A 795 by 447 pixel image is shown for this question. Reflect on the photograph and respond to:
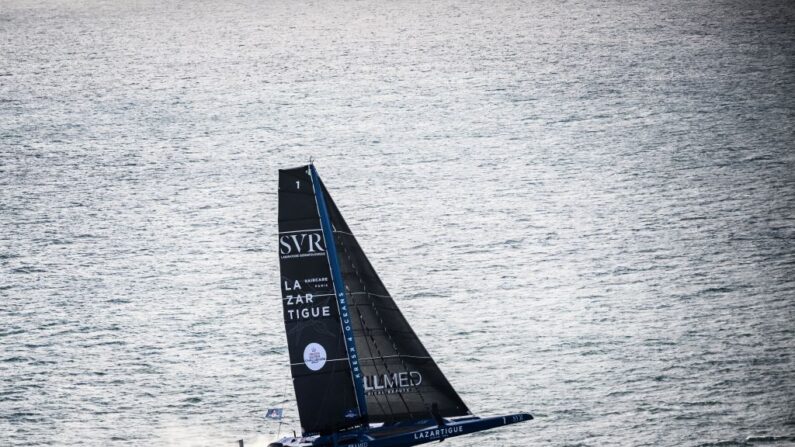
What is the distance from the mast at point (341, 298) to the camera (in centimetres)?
4569

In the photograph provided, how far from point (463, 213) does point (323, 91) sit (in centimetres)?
5476

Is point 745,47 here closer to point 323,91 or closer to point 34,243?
point 323,91

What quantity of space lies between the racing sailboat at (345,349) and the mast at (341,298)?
39 millimetres

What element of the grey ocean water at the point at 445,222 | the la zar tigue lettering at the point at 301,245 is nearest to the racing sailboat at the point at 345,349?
the la zar tigue lettering at the point at 301,245

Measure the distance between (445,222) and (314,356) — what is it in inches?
2454

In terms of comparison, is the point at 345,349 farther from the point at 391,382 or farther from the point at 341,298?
the point at 391,382

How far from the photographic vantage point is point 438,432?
1880 inches

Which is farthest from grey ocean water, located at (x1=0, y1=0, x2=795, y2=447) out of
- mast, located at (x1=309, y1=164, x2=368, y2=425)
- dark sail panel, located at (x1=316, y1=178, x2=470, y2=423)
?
mast, located at (x1=309, y1=164, x2=368, y2=425)

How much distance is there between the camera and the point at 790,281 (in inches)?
3428

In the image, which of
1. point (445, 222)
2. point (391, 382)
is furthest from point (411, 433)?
point (445, 222)

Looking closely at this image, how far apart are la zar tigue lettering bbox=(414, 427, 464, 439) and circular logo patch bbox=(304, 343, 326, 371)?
483 centimetres

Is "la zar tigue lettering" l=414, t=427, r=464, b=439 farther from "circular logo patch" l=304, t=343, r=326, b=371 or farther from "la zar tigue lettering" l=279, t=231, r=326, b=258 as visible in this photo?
"la zar tigue lettering" l=279, t=231, r=326, b=258

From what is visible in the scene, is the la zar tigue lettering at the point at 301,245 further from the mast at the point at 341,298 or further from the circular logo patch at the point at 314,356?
the circular logo patch at the point at 314,356

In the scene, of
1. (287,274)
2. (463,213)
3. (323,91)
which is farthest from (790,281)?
(323,91)
